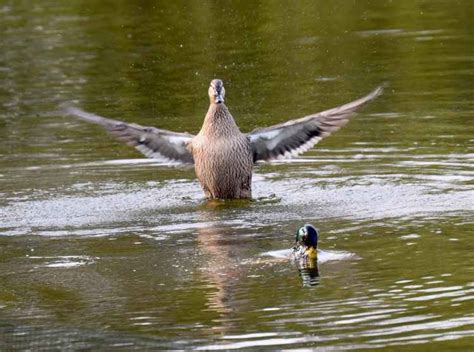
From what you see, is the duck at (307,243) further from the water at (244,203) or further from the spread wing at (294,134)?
the spread wing at (294,134)

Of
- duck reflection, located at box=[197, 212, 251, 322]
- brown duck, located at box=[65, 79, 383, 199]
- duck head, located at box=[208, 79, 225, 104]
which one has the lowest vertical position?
→ duck reflection, located at box=[197, 212, 251, 322]

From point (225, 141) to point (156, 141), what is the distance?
810 mm

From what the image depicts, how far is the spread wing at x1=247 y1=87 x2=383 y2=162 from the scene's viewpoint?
13797 millimetres

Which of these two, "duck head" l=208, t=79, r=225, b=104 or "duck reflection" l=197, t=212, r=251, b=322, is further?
"duck head" l=208, t=79, r=225, b=104

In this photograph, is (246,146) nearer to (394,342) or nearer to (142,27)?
(394,342)

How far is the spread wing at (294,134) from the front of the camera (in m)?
13.8

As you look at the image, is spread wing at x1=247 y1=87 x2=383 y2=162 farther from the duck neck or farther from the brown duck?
the duck neck

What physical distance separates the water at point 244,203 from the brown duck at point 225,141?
27 cm

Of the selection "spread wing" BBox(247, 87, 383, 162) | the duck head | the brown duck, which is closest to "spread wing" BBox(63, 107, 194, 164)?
the brown duck

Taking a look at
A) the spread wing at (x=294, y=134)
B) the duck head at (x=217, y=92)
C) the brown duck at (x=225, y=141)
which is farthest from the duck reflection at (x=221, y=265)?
the duck head at (x=217, y=92)

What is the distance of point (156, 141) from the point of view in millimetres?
14227

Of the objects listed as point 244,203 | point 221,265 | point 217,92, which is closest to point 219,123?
point 217,92

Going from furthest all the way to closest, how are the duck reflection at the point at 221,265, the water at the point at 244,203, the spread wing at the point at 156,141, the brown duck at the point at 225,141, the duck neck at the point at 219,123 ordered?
the spread wing at the point at 156,141 < the duck neck at the point at 219,123 < the brown duck at the point at 225,141 < the duck reflection at the point at 221,265 < the water at the point at 244,203

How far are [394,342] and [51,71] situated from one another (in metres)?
14.5
